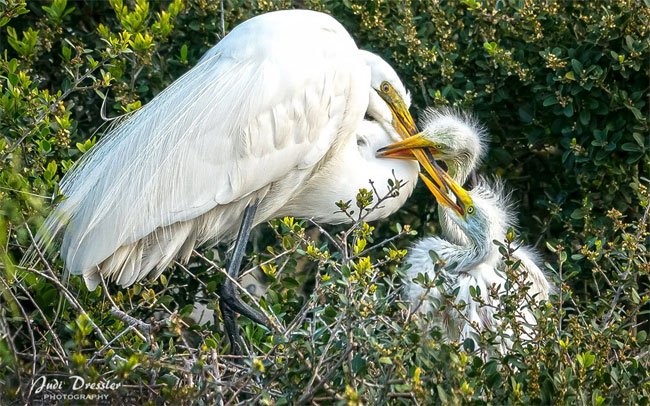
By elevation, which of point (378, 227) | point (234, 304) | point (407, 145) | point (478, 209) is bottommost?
point (378, 227)

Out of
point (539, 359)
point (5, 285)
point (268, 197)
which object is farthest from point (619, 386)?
point (268, 197)

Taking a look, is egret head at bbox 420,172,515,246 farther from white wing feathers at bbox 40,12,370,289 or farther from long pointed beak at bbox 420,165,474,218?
white wing feathers at bbox 40,12,370,289

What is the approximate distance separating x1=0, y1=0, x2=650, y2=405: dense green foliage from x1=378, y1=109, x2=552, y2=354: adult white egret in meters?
0.11

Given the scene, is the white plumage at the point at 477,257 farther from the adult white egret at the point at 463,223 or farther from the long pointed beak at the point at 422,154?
the long pointed beak at the point at 422,154

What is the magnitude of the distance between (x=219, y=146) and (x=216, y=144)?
0.01 m

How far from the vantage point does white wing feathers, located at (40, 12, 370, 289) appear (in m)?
3.64

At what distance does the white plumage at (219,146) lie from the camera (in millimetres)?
3629

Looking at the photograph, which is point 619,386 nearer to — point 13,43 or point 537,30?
point 537,30

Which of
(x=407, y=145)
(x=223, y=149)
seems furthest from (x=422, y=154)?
(x=223, y=149)

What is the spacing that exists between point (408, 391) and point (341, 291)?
422mm

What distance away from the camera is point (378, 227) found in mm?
4270
